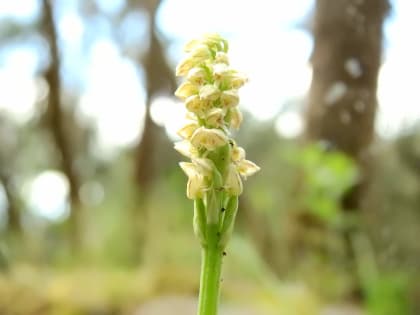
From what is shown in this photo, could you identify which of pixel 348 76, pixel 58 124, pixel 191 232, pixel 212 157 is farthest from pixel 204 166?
pixel 58 124

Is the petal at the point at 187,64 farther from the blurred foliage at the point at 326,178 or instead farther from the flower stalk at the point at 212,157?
the blurred foliage at the point at 326,178

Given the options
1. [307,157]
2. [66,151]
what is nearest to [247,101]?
[307,157]

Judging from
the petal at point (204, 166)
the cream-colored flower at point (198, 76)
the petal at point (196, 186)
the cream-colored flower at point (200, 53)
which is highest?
the cream-colored flower at point (200, 53)

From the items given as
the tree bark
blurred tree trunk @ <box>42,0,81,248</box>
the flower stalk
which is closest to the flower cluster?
the flower stalk

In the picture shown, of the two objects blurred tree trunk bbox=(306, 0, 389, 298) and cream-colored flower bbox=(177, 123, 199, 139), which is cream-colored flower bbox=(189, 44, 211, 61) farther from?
blurred tree trunk bbox=(306, 0, 389, 298)

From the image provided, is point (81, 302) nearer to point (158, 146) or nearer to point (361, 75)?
point (158, 146)

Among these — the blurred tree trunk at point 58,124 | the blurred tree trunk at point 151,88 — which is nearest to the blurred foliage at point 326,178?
the blurred tree trunk at point 151,88
